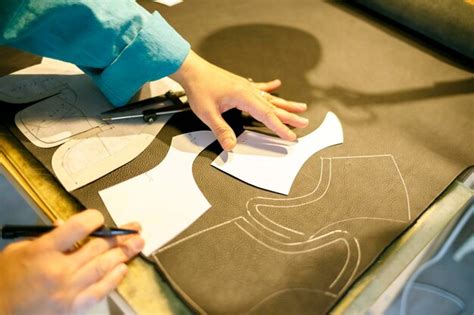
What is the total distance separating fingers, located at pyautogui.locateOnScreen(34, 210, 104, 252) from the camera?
371 mm

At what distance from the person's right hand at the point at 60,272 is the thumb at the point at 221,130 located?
0.64 ft

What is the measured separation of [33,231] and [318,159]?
35 cm

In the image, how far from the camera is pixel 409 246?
43cm

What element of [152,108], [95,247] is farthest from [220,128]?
[95,247]

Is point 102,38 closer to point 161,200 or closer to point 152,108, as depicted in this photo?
point 152,108

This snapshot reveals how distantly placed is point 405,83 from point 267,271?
43 centimetres

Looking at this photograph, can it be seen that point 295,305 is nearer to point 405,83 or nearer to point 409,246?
point 409,246

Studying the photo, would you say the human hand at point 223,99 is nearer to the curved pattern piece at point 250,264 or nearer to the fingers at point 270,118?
the fingers at point 270,118

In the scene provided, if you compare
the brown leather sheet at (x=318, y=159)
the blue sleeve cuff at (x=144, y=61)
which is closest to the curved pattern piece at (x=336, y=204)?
the brown leather sheet at (x=318, y=159)

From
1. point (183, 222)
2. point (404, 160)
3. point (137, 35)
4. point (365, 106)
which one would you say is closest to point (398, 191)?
point (404, 160)

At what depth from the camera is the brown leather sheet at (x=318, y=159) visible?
39 cm

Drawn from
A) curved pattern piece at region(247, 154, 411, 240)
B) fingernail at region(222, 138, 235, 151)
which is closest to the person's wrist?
fingernail at region(222, 138, 235, 151)

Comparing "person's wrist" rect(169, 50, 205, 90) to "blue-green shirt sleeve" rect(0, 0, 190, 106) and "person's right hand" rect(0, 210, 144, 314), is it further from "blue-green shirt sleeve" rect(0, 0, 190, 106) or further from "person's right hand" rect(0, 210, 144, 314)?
"person's right hand" rect(0, 210, 144, 314)

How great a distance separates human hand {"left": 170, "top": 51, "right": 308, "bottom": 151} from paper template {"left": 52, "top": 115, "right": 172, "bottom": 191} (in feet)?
0.21
